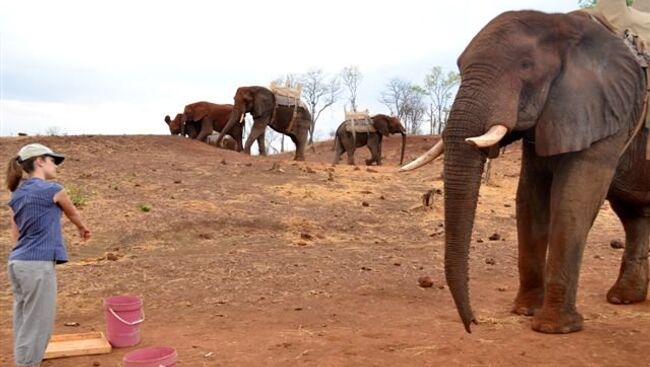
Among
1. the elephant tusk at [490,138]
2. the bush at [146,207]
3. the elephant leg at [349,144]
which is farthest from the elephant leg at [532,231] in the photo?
the elephant leg at [349,144]

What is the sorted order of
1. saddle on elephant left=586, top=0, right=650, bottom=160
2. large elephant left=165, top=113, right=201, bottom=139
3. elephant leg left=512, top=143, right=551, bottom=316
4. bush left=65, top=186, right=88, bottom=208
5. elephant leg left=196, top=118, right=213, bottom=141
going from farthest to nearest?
1. large elephant left=165, top=113, right=201, bottom=139
2. elephant leg left=196, top=118, right=213, bottom=141
3. bush left=65, top=186, right=88, bottom=208
4. elephant leg left=512, top=143, right=551, bottom=316
5. saddle on elephant left=586, top=0, right=650, bottom=160

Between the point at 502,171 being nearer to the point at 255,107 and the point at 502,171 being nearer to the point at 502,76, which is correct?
the point at 255,107

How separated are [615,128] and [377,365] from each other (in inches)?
113

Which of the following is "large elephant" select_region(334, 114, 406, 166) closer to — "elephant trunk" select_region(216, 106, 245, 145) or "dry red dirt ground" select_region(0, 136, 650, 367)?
"elephant trunk" select_region(216, 106, 245, 145)

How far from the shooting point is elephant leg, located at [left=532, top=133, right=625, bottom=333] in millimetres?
5387

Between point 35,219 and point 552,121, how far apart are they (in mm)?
4034

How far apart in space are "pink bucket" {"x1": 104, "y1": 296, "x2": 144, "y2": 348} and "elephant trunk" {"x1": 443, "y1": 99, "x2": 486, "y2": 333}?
252 cm

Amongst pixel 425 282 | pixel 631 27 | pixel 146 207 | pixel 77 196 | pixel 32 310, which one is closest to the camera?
pixel 32 310

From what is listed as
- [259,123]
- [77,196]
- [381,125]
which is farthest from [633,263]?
[381,125]

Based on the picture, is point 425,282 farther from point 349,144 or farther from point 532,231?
point 349,144

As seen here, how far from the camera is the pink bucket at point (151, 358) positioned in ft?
12.7

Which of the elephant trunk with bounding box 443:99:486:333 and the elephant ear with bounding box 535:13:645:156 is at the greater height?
the elephant ear with bounding box 535:13:645:156

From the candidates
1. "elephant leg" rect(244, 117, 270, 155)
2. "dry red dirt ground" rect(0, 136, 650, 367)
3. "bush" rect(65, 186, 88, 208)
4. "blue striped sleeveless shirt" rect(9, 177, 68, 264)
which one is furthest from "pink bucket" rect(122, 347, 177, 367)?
"elephant leg" rect(244, 117, 270, 155)

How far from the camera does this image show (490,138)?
4.55 m
